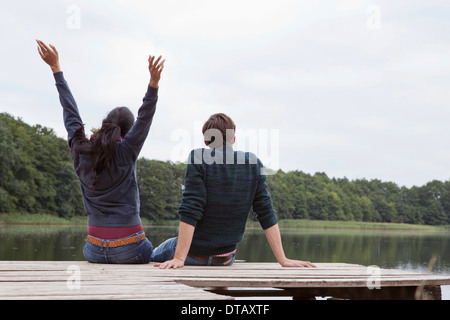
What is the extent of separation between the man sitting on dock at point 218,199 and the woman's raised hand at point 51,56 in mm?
1104

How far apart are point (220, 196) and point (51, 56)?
149cm

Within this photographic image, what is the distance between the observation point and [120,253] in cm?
316

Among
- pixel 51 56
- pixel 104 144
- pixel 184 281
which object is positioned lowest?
pixel 184 281

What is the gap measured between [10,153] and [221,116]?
36.5 meters

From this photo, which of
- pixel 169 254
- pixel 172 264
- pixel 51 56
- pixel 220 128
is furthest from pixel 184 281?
pixel 51 56

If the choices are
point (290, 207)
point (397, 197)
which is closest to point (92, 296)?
point (290, 207)

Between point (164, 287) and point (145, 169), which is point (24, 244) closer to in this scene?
point (164, 287)

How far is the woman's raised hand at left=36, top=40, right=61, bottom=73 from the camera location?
3318 millimetres

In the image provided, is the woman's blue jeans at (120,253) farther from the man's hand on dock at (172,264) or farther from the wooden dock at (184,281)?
the man's hand on dock at (172,264)

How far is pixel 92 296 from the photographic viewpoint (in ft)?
6.38

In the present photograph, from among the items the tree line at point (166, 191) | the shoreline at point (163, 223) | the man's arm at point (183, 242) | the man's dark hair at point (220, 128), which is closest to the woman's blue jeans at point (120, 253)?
the man's arm at point (183, 242)

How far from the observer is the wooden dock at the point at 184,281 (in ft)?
6.66

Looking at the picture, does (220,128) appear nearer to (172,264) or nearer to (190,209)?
(190,209)

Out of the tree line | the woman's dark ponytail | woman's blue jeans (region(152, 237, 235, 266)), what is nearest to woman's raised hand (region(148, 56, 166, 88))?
the woman's dark ponytail
